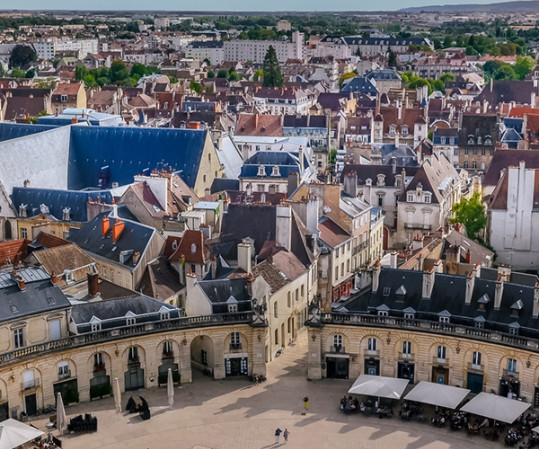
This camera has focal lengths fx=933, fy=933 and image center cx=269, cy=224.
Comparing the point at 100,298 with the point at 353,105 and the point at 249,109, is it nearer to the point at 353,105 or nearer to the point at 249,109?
the point at 249,109

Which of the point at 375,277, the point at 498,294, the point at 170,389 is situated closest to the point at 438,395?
the point at 498,294

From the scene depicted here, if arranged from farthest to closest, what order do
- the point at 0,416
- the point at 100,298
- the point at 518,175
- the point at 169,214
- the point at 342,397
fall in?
the point at 518,175
the point at 169,214
the point at 100,298
the point at 342,397
the point at 0,416

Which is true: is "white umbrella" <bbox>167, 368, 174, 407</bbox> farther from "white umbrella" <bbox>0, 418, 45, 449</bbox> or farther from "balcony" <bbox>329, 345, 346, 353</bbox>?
"balcony" <bbox>329, 345, 346, 353</bbox>

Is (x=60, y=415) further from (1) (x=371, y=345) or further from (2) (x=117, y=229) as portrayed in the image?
(2) (x=117, y=229)

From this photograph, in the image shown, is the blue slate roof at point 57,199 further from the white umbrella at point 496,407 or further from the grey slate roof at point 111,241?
the white umbrella at point 496,407

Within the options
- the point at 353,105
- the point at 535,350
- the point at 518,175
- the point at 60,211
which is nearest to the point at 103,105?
the point at 353,105
